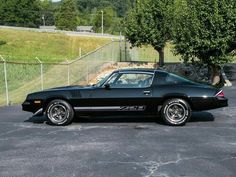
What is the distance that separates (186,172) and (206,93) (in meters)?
4.36

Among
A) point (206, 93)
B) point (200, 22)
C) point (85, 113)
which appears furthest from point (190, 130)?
point (200, 22)

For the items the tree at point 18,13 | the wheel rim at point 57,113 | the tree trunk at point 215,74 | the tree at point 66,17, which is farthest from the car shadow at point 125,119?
the tree at point 66,17

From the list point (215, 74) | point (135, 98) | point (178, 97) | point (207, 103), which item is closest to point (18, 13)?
point (215, 74)

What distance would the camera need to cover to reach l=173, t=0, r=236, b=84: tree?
21672mm

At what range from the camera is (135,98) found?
421 inches

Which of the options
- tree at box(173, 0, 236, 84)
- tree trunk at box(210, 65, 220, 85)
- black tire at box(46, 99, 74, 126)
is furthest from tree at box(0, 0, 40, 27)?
black tire at box(46, 99, 74, 126)

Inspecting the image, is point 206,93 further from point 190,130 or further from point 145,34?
point 145,34

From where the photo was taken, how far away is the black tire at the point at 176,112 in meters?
10.6

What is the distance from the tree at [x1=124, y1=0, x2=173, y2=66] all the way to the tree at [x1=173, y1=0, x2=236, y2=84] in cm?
916

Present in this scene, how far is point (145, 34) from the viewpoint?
32.8m

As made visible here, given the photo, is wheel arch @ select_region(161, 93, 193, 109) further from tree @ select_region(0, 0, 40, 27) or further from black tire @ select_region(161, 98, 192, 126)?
tree @ select_region(0, 0, 40, 27)

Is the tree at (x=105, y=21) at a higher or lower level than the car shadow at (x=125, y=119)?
higher

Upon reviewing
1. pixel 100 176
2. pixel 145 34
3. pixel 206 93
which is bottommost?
pixel 100 176

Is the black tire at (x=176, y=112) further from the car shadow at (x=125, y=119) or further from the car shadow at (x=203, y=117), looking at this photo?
the car shadow at (x=203, y=117)
